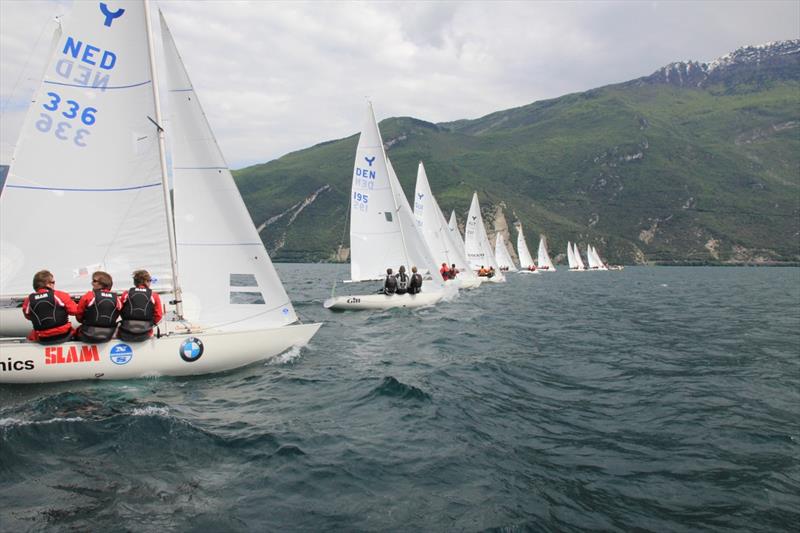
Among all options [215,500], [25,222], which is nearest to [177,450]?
[215,500]

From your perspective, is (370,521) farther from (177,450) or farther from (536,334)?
(536,334)

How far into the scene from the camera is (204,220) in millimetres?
10750

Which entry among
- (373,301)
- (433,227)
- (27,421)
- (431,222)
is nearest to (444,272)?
(433,227)

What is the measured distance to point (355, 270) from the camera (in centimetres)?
2394

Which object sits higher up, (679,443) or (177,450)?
(177,450)

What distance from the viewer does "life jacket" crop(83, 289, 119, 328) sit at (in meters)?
8.73

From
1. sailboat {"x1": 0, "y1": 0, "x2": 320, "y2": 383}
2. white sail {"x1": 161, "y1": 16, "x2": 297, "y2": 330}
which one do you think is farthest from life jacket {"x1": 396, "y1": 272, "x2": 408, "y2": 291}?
white sail {"x1": 161, "y1": 16, "x2": 297, "y2": 330}

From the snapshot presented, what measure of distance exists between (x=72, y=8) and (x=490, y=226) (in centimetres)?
14802

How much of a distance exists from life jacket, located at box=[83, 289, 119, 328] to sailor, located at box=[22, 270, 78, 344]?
0.36m

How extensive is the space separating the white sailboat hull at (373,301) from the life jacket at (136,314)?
12190 millimetres

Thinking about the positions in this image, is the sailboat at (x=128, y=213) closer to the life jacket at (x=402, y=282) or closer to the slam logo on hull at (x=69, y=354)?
the slam logo on hull at (x=69, y=354)

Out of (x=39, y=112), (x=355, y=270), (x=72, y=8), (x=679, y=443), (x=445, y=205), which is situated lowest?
(x=679, y=443)

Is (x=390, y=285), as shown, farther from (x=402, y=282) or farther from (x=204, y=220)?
(x=204, y=220)

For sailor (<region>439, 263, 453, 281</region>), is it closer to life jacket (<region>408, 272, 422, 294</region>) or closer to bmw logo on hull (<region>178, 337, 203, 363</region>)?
life jacket (<region>408, 272, 422, 294</region>)
